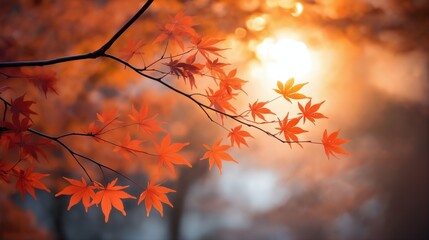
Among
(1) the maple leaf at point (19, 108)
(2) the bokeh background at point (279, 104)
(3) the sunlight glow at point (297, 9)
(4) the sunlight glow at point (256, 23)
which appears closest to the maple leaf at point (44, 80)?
(1) the maple leaf at point (19, 108)

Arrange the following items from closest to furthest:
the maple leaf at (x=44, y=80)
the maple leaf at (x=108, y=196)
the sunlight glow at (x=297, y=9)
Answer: the maple leaf at (x=108, y=196) → the maple leaf at (x=44, y=80) → the sunlight glow at (x=297, y=9)

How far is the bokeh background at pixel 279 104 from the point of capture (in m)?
3.02

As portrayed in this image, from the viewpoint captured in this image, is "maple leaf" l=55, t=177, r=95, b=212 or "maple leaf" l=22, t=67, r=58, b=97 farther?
"maple leaf" l=22, t=67, r=58, b=97

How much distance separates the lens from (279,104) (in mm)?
8133

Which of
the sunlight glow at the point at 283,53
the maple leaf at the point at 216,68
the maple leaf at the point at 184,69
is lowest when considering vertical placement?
the maple leaf at the point at 184,69

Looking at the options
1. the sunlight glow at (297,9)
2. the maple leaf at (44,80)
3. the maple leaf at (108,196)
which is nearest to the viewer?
the maple leaf at (108,196)

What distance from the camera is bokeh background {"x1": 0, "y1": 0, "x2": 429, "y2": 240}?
3.02 meters

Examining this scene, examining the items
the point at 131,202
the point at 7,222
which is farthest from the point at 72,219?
the point at 7,222

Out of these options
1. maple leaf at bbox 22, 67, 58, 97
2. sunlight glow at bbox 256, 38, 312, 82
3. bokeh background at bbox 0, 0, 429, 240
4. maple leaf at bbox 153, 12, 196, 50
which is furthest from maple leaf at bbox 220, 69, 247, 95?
sunlight glow at bbox 256, 38, 312, 82

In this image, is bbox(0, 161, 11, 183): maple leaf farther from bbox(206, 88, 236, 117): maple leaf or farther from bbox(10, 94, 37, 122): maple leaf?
bbox(206, 88, 236, 117): maple leaf

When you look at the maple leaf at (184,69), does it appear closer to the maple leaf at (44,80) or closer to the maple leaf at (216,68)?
the maple leaf at (216,68)

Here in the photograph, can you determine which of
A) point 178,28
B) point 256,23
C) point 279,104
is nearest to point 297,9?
point 256,23

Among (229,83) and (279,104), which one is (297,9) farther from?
(279,104)

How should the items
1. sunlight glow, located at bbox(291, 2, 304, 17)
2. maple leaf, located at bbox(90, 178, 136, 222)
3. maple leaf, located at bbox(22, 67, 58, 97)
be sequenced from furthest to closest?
sunlight glow, located at bbox(291, 2, 304, 17) < maple leaf, located at bbox(22, 67, 58, 97) < maple leaf, located at bbox(90, 178, 136, 222)
